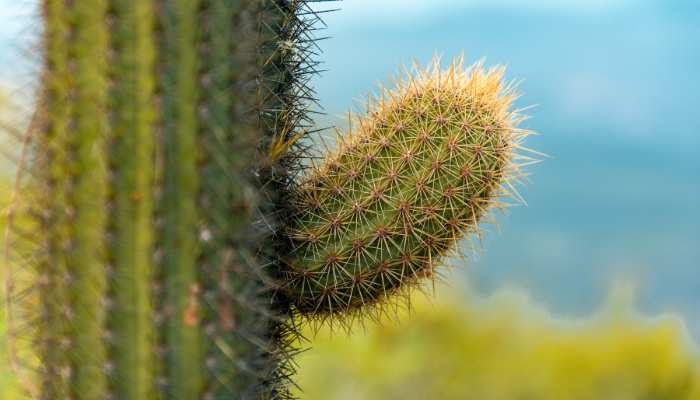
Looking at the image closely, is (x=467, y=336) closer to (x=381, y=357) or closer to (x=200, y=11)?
(x=381, y=357)

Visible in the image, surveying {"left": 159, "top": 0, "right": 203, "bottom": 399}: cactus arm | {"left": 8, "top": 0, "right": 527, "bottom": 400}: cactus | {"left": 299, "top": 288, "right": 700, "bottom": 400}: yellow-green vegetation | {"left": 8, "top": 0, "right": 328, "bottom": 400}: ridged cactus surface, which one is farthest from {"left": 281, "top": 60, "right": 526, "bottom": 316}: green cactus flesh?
{"left": 299, "top": 288, "right": 700, "bottom": 400}: yellow-green vegetation

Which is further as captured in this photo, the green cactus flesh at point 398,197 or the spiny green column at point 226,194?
the green cactus flesh at point 398,197

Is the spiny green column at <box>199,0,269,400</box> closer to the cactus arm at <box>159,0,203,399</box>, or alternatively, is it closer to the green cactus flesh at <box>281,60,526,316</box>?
the cactus arm at <box>159,0,203,399</box>

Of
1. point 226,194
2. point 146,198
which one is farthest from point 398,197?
point 146,198

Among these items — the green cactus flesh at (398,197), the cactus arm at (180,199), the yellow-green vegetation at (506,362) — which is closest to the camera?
the cactus arm at (180,199)

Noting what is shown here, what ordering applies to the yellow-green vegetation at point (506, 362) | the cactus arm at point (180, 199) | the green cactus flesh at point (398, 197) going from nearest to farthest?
the cactus arm at point (180, 199) → the green cactus flesh at point (398, 197) → the yellow-green vegetation at point (506, 362)

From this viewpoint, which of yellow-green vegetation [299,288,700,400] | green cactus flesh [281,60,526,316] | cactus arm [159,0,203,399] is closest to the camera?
cactus arm [159,0,203,399]

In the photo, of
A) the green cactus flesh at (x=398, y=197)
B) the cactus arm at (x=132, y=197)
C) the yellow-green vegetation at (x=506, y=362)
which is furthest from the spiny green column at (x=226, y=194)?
the yellow-green vegetation at (x=506, y=362)

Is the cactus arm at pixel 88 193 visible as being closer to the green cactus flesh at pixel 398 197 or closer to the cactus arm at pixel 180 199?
the cactus arm at pixel 180 199
